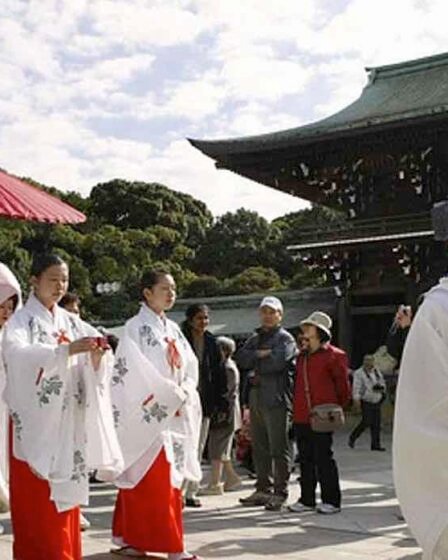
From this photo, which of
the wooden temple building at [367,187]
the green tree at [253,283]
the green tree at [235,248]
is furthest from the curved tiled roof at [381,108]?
the green tree at [235,248]

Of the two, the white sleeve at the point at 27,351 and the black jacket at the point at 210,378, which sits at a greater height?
the white sleeve at the point at 27,351

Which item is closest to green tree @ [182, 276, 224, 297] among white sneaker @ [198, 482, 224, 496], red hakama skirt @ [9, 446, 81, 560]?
white sneaker @ [198, 482, 224, 496]

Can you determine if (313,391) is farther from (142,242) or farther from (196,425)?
(142,242)

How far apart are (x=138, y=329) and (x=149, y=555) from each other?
1.31 metres

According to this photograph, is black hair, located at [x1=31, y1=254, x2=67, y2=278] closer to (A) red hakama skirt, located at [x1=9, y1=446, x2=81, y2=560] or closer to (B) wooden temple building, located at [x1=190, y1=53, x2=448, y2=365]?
(A) red hakama skirt, located at [x1=9, y1=446, x2=81, y2=560]

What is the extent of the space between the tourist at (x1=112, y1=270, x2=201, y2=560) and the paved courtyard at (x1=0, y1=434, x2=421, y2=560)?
36cm

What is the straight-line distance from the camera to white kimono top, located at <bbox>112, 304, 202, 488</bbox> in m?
5.20

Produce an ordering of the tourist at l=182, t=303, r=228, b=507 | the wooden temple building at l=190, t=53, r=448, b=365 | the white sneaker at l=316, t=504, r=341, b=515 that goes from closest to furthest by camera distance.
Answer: the white sneaker at l=316, t=504, r=341, b=515 < the tourist at l=182, t=303, r=228, b=507 < the wooden temple building at l=190, t=53, r=448, b=365

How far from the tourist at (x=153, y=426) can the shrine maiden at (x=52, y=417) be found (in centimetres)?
38

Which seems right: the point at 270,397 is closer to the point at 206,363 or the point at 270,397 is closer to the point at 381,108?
the point at 206,363

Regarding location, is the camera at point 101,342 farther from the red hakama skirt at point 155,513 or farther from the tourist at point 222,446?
the tourist at point 222,446

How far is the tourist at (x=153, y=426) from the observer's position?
5082 millimetres

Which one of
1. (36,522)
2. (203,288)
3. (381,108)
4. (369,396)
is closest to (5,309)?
(36,522)

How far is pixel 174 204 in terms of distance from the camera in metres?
47.7
